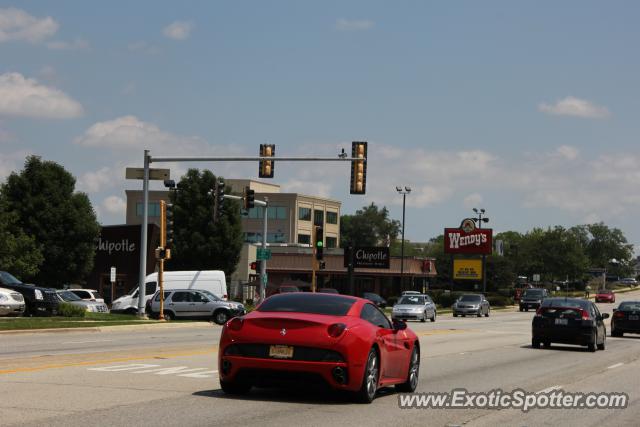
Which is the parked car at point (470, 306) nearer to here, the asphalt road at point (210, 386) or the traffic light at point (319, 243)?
the traffic light at point (319, 243)

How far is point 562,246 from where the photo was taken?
519 ft

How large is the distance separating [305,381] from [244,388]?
1284mm

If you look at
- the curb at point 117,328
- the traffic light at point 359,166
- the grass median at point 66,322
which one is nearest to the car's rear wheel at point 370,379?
the curb at point 117,328

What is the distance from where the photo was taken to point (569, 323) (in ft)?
93.9

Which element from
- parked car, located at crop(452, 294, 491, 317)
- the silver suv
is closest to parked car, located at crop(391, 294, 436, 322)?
the silver suv

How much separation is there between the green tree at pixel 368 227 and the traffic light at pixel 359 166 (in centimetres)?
15101

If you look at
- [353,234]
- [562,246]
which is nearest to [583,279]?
[562,246]

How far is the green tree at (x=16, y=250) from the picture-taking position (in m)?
59.9

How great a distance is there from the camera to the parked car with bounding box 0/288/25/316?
3650 centimetres

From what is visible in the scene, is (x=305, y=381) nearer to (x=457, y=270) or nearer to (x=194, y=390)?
(x=194, y=390)

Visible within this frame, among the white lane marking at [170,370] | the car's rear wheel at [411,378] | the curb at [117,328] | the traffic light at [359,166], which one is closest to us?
the car's rear wheel at [411,378]

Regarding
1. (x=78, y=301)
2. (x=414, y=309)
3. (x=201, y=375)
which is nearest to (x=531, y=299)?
(x=414, y=309)

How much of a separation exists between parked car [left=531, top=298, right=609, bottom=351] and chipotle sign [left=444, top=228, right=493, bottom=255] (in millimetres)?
72338

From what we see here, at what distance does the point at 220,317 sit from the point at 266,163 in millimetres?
10066
